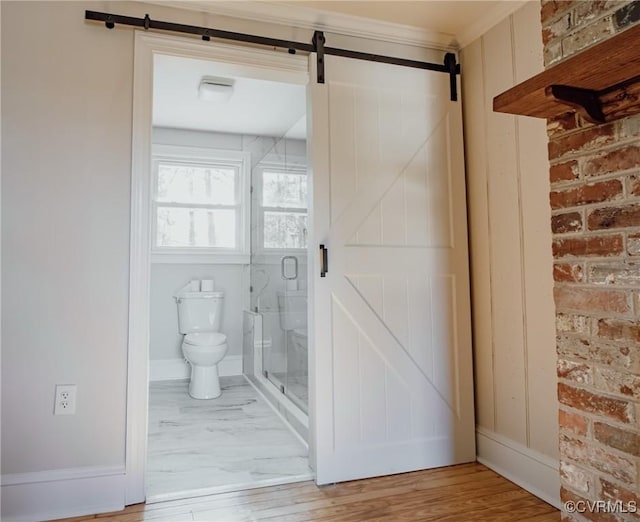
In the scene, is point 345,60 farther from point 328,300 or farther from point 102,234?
point 102,234

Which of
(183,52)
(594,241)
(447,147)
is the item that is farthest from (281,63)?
(594,241)

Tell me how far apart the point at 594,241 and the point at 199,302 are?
3.14 m

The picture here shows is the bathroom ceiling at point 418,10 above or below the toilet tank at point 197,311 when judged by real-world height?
above

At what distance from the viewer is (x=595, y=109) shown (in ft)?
4.60

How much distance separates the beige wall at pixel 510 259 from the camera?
1.97 metres

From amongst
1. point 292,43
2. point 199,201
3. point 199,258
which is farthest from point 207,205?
point 292,43

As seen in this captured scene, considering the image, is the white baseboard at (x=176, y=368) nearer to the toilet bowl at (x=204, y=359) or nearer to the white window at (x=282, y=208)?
the toilet bowl at (x=204, y=359)

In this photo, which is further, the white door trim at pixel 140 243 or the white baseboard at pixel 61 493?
the white door trim at pixel 140 243

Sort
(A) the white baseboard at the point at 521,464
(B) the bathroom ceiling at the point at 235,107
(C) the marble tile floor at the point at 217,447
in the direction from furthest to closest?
1. (B) the bathroom ceiling at the point at 235,107
2. (C) the marble tile floor at the point at 217,447
3. (A) the white baseboard at the point at 521,464

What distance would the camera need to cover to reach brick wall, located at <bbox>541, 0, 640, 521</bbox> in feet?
4.36

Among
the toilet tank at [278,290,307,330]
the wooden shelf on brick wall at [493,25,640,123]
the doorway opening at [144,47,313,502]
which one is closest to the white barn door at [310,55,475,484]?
the doorway opening at [144,47,313,502]

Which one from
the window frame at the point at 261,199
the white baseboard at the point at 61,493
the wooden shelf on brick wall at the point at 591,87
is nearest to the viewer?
the wooden shelf on brick wall at the point at 591,87

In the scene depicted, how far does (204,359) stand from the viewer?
11.7 ft

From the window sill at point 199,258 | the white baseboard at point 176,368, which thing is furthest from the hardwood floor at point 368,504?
the window sill at point 199,258
